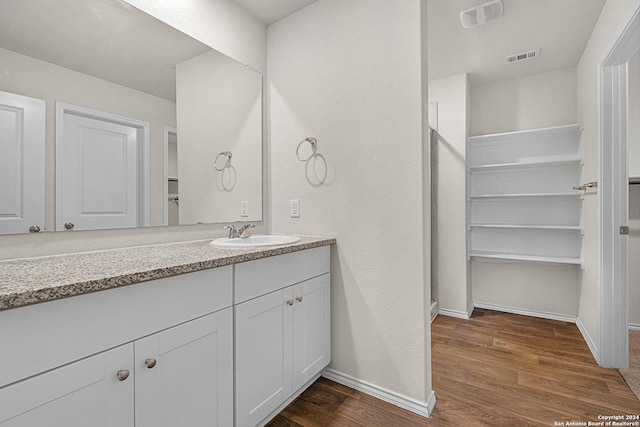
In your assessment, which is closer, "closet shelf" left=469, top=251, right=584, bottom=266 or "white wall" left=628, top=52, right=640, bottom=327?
"white wall" left=628, top=52, right=640, bottom=327

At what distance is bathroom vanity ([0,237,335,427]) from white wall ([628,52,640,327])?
294 cm

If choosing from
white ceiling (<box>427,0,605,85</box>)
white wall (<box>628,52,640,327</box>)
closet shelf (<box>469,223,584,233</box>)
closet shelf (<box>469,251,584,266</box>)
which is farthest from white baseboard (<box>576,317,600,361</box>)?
white ceiling (<box>427,0,605,85</box>)

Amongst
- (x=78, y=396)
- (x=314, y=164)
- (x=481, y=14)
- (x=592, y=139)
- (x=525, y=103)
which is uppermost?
(x=481, y=14)

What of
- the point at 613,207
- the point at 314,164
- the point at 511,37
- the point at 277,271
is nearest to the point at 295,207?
the point at 314,164

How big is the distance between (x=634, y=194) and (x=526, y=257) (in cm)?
97

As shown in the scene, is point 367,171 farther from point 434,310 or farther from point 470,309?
point 470,309

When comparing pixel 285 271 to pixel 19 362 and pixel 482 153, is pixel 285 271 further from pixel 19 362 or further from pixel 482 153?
pixel 482 153

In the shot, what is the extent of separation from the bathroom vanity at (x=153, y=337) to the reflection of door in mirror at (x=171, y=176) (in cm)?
17

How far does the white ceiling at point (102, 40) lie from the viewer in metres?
1.23

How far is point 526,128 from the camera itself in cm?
323

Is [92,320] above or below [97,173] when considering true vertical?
below

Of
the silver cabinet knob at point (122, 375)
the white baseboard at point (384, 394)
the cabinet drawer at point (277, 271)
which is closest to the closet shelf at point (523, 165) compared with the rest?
the cabinet drawer at point (277, 271)

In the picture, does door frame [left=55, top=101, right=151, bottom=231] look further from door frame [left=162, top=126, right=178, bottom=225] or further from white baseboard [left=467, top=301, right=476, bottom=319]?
white baseboard [left=467, top=301, right=476, bottom=319]

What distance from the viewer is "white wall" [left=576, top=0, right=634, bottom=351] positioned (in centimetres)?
205
